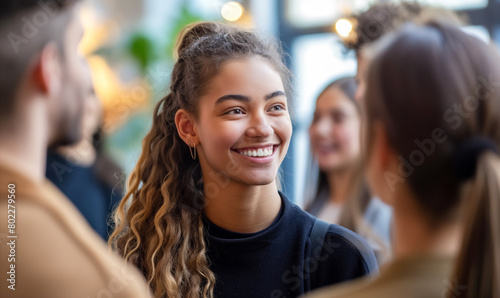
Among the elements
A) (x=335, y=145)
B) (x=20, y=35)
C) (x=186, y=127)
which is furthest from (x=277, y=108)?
(x=20, y=35)

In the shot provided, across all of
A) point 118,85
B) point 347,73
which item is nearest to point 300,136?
point 347,73

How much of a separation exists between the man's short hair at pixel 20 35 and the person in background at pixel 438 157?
370 mm

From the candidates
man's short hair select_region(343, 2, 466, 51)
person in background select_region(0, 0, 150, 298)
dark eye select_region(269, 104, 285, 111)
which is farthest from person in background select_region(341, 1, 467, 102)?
person in background select_region(0, 0, 150, 298)

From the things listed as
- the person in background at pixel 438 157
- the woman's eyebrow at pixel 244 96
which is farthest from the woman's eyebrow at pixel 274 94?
the person in background at pixel 438 157

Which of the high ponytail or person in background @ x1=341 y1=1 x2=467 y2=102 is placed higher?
person in background @ x1=341 y1=1 x2=467 y2=102

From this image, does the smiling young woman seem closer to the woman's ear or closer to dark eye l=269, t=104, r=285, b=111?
dark eye l=269, t=104, r=285, b=111

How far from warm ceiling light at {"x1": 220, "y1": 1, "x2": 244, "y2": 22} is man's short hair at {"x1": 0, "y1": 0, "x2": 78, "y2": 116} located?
468 mm

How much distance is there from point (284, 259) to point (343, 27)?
1.31 feet

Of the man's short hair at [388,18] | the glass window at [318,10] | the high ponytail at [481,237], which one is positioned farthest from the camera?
the glass window at [318,10]

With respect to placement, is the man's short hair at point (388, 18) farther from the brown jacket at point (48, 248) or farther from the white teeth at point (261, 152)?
the brown jacket at point (48, 248)

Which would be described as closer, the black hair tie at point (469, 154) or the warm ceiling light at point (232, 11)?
the black hair tie at point (469, 154)

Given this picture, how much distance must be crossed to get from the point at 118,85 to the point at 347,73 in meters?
0.45

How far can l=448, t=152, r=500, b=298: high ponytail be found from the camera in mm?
639

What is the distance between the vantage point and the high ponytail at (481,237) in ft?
2.10
